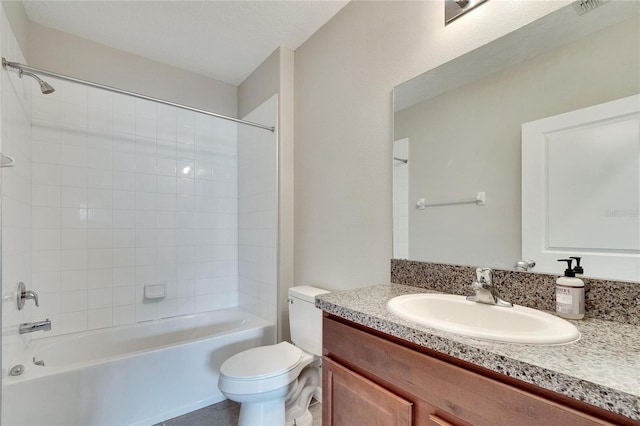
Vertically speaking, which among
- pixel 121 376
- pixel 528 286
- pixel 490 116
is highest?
pixel 490 116

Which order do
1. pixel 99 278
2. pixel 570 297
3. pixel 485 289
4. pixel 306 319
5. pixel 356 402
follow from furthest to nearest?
pixel 99 278 → pixel 306 319 → pixel 485 289 → pixel 356 402 → pixel 570 297

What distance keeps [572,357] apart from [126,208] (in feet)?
8.83

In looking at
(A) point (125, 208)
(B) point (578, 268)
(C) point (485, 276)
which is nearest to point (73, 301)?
(A) point (125, 208)

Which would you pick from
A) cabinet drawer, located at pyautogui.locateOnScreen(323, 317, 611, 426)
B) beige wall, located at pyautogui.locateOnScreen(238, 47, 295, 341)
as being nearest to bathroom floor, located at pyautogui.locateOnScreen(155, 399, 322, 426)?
beige wall, located at pyautogui.locateOnScreen(238, 47, 295, 341)

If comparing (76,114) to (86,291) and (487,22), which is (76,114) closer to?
(86,291)

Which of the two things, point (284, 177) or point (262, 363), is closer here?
point (262, 363)

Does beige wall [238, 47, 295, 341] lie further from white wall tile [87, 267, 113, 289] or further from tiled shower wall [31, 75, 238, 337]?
white wall tile [87, 267, 113, 289]

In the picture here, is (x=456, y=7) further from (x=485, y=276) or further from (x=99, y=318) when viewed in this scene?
(x=99, y=318)

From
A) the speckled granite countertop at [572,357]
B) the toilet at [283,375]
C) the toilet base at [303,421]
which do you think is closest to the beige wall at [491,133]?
the speckled granite countertop at [572,357]

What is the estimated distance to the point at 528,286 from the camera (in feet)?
3.32

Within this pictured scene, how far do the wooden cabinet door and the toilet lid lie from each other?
1.75 feet

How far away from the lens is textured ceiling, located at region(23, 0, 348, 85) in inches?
72.6

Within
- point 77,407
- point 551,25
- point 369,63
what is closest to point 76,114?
point 77,407

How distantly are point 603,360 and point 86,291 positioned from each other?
9.10ft
